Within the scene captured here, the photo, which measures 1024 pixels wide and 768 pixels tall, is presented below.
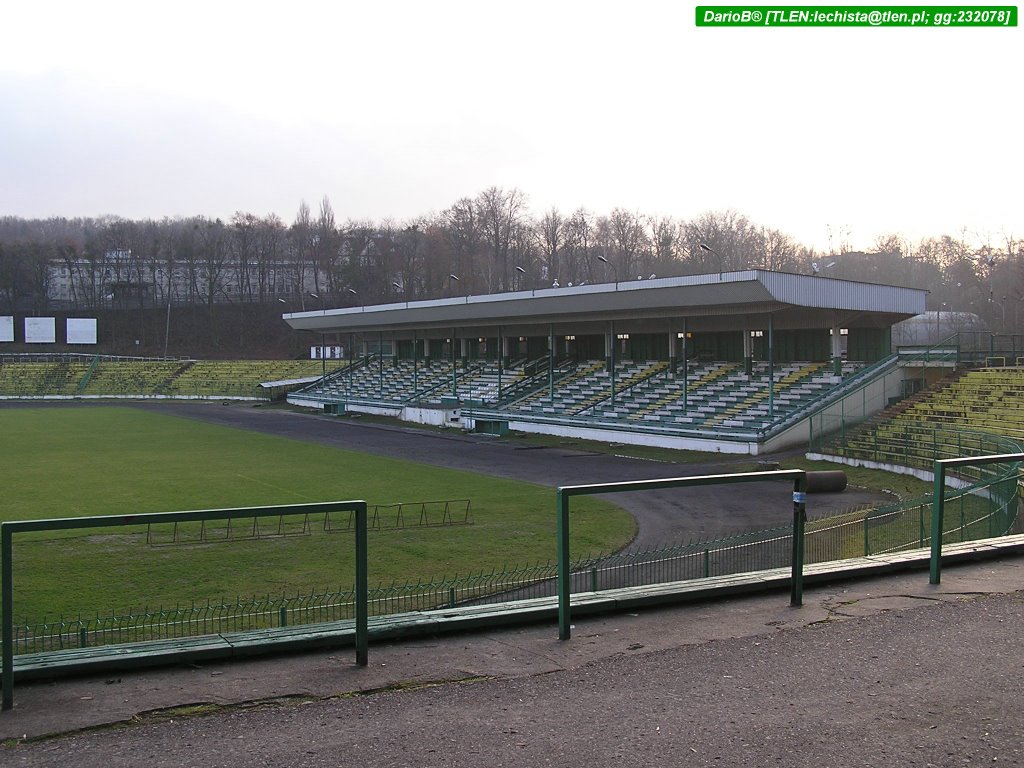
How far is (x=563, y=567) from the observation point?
7793mm

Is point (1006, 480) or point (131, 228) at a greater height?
point (131, 228)

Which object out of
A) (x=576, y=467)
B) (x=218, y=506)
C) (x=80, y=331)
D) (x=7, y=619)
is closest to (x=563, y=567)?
(x=7, y=619)

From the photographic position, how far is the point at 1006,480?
12.4 metres

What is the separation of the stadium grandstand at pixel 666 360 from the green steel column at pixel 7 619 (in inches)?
1276

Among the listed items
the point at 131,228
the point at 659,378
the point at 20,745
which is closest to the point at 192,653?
the point at 20,745

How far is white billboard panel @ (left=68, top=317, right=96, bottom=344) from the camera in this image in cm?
10088

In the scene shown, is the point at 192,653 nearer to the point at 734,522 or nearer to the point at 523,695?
the point at 523,695

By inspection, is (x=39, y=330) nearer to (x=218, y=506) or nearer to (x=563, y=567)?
(x=218, y=506)

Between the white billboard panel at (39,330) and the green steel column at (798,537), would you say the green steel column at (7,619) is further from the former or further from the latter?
the white billboard panel at (39,330)

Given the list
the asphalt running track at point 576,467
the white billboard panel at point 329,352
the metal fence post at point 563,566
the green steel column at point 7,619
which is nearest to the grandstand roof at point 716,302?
the asphalt running track at point 576,467

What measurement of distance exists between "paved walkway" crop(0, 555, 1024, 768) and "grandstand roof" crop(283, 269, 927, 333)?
30109mm

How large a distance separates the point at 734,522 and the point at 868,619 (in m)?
1.86

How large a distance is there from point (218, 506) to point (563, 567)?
18.5 m

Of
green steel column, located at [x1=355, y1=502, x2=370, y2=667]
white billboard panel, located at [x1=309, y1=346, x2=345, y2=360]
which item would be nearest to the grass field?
green steel column, located at [x1=355, y1=502, x2=370, y2=667]
